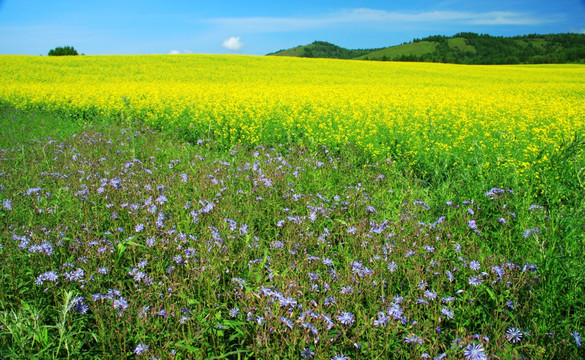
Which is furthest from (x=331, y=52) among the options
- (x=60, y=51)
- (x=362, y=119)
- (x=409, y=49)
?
(x=362, y=119)

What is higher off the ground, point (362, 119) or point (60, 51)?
point (60, 51)

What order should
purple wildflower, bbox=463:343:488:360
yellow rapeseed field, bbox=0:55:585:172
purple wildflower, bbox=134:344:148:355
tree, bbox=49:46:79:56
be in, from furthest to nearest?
tree, bbox=49:46:79:56 → yellow rapeseed field, bbox=0:55:585:172 → purple wildflower, bbox=134:344:148:355 → purple wildflower, bbox=463:343:488:360

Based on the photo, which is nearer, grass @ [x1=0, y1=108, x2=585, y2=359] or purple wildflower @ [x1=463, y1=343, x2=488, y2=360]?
purple wildflower @ [x1=463, y1=343, x2=488, y2=360]

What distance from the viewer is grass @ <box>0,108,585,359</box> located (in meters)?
1.83

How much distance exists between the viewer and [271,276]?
83.4 inches

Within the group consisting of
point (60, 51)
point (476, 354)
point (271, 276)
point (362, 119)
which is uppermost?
point (60, 51)

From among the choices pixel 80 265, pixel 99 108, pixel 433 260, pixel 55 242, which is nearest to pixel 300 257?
pixel 433 260

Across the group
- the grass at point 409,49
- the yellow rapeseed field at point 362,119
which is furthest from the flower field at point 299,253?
the grass at point 409,49

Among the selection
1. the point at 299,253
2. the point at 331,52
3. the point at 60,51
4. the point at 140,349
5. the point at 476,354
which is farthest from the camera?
the point at 331,52

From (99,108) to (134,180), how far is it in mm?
9264

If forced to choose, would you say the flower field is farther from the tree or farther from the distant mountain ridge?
the distant mountain ridge

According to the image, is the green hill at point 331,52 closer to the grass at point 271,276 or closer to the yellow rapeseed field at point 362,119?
the yellow rapeseed field at point 362,119

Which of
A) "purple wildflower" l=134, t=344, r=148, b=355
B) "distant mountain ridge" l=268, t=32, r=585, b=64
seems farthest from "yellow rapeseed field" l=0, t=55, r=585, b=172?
"distant mountain ridge" l=268, t=32, r=585, b=64

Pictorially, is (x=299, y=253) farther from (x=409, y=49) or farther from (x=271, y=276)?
(x=409, y=49)
